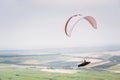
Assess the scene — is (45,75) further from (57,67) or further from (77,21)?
(77,21)

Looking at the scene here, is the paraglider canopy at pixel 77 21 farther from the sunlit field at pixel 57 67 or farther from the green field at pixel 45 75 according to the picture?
the green field at pixel 45 75

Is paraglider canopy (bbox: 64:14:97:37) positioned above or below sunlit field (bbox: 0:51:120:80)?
above

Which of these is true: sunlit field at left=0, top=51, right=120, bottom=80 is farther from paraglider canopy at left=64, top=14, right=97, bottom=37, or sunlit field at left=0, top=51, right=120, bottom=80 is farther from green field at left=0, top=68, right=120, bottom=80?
paraglider canopy at left=64, top=14, right=97, bottom=37

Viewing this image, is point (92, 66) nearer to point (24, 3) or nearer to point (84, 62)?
point (84, 62)

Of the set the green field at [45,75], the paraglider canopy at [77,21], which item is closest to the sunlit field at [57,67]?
the green field at [45,75]

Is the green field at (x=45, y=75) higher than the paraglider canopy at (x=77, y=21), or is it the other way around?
the paraglider canopy at (x=77, y=21)

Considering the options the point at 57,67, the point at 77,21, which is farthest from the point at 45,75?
the point at 77,21

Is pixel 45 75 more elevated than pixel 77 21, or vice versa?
pixel 77 21

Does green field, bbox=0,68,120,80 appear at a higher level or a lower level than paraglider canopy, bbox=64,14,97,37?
lower

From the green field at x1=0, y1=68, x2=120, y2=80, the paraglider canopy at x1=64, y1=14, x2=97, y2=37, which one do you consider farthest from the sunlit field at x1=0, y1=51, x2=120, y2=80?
the paraglider canopy at x1=64, y1=14, x2=97, y2=37

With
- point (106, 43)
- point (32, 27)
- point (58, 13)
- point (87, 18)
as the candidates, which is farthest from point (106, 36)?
point (32, 27)
